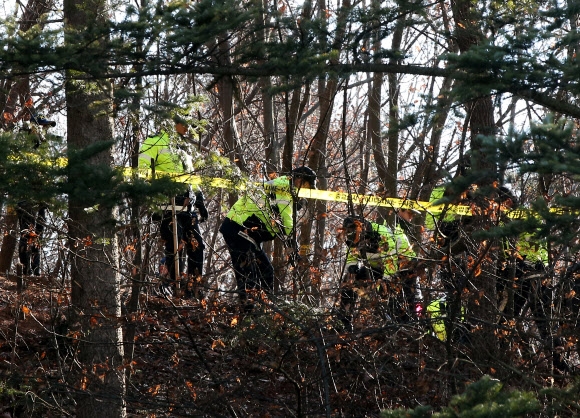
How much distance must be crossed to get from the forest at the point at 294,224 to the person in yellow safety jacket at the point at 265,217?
0.38 feet

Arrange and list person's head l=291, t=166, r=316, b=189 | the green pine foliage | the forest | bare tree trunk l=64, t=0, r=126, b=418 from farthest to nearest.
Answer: person's head l=291, t=166, r=316, b=189, bare tree trunk l=64, t=0, r=126, b=418, the forest, the green pine foliage

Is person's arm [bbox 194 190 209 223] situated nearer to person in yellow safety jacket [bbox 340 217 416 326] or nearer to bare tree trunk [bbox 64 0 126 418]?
bare tree trunk [bbox 64 0 126 418]

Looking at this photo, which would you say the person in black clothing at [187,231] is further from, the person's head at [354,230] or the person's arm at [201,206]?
the person's head at [354,230]

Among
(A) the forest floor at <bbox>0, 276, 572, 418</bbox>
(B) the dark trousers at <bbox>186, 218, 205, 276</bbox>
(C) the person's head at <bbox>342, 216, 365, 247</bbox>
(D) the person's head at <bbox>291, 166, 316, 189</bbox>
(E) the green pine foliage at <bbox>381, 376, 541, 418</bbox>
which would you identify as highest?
(D) the person's head at <bbox>291, 166, 316, 189</bbox>

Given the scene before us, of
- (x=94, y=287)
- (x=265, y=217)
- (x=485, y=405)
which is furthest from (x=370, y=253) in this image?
(x=485, y=405)

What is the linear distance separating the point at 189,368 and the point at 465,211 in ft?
Result: 10.3

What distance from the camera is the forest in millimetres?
4457

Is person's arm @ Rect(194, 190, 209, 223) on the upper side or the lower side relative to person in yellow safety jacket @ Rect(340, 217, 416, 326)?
upper

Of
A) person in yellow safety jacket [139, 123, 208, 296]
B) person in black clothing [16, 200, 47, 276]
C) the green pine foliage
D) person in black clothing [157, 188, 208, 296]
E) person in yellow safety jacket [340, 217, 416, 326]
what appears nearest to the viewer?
the green pine foliage

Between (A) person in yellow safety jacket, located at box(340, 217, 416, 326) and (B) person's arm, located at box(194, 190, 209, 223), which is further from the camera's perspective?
(B) person's arm, located at box(194, 190, 209, 223)

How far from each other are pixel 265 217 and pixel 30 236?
2.27 meters

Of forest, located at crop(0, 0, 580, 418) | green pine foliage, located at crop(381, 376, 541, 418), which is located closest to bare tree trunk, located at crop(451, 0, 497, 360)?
forest, located at crop(0, 0, 580, 418)

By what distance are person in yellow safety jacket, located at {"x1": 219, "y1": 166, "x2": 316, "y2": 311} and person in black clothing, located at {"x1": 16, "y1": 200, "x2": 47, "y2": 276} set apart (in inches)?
75.8

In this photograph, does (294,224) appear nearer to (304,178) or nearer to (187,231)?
(304,178)
